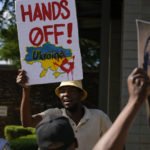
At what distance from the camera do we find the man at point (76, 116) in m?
3.04

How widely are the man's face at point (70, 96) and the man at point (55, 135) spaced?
50.5 inches

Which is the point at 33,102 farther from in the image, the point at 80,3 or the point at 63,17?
the point at 63,17

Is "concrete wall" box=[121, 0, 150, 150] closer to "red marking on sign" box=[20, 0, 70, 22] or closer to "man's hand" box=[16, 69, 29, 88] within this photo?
"red marking on sign" box=[20, 0, 70, 22]

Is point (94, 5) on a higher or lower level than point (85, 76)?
higher

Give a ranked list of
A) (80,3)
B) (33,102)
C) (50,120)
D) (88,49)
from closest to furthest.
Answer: (50,120), (80,3), (88,49), (33,102)

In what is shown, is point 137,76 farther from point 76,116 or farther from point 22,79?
point 22,79

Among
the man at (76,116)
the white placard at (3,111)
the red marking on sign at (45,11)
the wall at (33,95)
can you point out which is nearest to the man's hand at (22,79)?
the man at (76,116)

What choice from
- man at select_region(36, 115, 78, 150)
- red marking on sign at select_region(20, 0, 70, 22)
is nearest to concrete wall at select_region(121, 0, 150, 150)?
red marking on sign at select_region(20, 0, 70, 22)

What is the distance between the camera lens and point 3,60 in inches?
385

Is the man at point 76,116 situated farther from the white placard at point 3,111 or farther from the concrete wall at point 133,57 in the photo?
the white placard at point 3,111

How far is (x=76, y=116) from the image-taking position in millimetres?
3158

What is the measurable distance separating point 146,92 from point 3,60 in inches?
329

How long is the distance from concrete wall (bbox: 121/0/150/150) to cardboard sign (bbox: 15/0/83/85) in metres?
2.44

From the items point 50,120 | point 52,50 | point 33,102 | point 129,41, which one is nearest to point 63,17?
point 52,50
